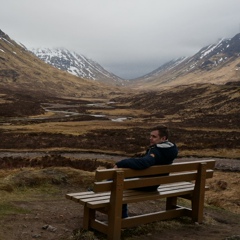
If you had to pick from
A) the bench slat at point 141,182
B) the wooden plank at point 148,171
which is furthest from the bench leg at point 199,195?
the bench slat at point 141,182

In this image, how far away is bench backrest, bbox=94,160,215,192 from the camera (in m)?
7.54

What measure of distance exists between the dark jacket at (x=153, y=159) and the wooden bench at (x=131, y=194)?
0.12 meters

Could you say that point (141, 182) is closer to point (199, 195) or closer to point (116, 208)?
point (116, 208)

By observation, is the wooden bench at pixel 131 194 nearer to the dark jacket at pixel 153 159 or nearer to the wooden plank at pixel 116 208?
the wooden plank at pixel 116 208

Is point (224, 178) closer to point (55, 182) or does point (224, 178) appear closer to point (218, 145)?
point (55, 182)

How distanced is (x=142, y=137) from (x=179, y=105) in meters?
67.9

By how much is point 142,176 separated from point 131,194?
459mm

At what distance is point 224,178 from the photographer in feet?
74.8

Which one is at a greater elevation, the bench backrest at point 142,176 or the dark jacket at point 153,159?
the dark jacket at point 153,159

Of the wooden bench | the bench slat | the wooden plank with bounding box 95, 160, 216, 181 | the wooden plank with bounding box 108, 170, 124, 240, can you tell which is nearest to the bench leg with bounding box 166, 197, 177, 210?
the wooden bench

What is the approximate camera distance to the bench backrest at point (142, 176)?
754 cm

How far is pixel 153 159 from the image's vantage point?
8164 mm

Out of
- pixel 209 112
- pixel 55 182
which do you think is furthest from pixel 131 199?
pixel 209 112

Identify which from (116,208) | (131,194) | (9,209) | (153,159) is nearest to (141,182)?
(131,194)
